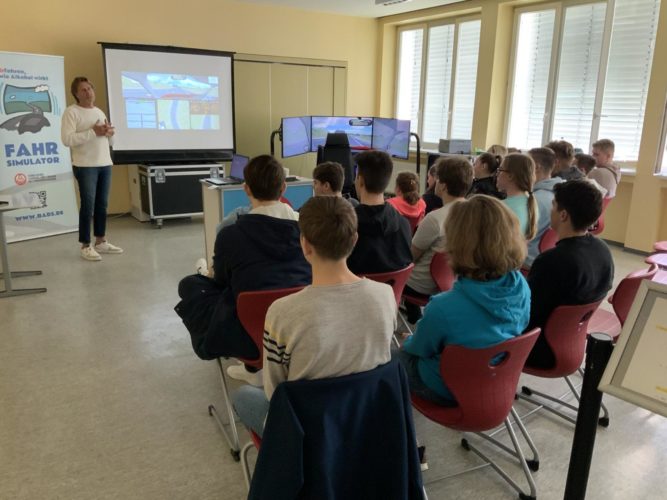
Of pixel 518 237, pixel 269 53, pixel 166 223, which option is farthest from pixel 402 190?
pixel 269 53

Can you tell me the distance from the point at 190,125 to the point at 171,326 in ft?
13.1

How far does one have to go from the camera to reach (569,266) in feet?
6.73

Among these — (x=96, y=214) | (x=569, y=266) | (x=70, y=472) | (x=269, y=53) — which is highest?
Result: (x=269, y=53)

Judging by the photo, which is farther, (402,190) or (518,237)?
(402,190)

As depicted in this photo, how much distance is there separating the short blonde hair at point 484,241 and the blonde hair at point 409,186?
1.67 meters

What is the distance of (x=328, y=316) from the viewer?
52.6 inches

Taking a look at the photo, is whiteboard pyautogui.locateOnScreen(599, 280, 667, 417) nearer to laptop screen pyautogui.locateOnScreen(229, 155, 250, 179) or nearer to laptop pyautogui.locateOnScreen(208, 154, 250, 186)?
laptop pyautogui.locateOnScreen(208, 154, 250, 186)

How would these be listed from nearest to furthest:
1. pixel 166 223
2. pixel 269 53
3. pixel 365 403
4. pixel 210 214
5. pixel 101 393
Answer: pixel 365 403
pixel 101 393
pixel 210 214
pixel 166 223
pixel 269 53

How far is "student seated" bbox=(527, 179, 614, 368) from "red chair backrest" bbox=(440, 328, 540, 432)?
1.37 feet

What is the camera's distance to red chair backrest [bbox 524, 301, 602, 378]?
200 centimetres

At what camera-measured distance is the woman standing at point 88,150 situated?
4730 mm

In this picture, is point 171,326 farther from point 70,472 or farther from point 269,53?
point 269,53

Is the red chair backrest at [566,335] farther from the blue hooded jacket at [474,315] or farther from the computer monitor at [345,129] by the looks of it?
the computer monitor at [345,129]

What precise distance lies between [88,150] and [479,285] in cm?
427
